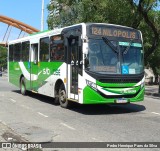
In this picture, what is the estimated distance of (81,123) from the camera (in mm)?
10711

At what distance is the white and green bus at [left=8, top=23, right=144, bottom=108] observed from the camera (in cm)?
1223

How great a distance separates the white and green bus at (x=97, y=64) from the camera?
1223cm

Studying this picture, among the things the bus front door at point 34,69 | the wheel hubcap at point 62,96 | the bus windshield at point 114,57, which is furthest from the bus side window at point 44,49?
the bus windshield at point 114,57

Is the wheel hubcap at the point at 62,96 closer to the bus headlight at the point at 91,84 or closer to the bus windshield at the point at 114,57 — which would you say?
the bus headlight at the point at 91,84

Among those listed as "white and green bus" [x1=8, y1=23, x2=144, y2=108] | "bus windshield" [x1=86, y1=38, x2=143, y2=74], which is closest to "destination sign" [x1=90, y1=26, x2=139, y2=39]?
"white and green bus" [x1=8, y1=23, x2=144, y2=108]

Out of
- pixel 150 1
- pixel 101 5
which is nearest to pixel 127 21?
pixel 101 5

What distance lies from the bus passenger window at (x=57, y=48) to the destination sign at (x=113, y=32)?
6.06 feet

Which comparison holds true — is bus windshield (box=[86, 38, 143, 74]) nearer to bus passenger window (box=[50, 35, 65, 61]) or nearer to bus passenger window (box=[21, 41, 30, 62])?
bus passenger window (box=[50, 35, 65, 61])

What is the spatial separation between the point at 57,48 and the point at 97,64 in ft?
9.06

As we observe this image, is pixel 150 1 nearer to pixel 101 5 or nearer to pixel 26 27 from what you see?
pixel 101 5

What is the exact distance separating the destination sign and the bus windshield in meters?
0.27

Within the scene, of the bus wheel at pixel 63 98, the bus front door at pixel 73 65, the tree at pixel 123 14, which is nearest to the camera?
the bus front door at pixel 73 65

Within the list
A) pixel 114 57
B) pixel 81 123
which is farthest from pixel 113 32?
pixel 81 123

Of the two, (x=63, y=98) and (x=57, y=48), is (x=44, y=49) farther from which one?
(x=63, y=98)
